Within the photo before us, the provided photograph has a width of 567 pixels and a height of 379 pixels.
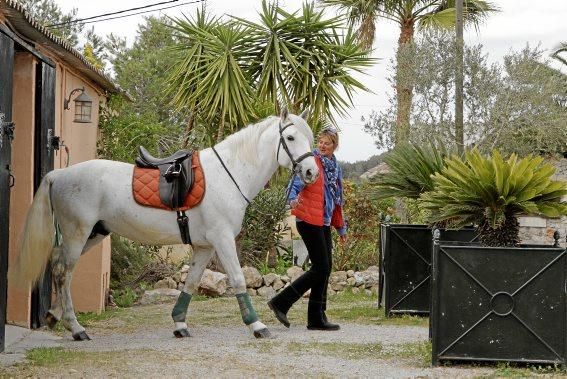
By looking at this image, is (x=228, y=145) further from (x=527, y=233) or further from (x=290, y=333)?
(x=527, y=233)

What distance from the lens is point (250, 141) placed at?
32.0 feet

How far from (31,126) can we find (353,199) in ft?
30.8

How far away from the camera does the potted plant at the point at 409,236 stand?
1041 centimetres

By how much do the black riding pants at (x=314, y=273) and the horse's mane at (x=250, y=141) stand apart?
0.86 meters

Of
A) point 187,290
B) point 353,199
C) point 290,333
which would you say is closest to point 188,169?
point 187,290

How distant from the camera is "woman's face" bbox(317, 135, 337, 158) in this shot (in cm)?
1024

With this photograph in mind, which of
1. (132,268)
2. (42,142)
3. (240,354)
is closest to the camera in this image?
(240,354)

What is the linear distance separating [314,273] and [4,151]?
3.30m

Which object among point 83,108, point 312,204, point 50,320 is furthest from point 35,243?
point 83,108

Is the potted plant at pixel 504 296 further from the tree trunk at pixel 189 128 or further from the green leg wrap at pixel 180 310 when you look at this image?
the tree trunk at pixel 189 128

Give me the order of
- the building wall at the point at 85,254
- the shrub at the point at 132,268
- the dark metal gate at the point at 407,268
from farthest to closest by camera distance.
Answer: the shrub at the point at 132,268 < the building wall at the point at 85,254 < the dark metal gate at the point at 407,268

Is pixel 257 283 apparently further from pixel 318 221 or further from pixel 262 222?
pixel 318 221

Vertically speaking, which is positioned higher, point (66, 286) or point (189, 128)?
point (189, 128)

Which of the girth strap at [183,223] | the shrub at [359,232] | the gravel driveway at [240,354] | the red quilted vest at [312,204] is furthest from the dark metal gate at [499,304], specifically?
the shrub at [359,232]
